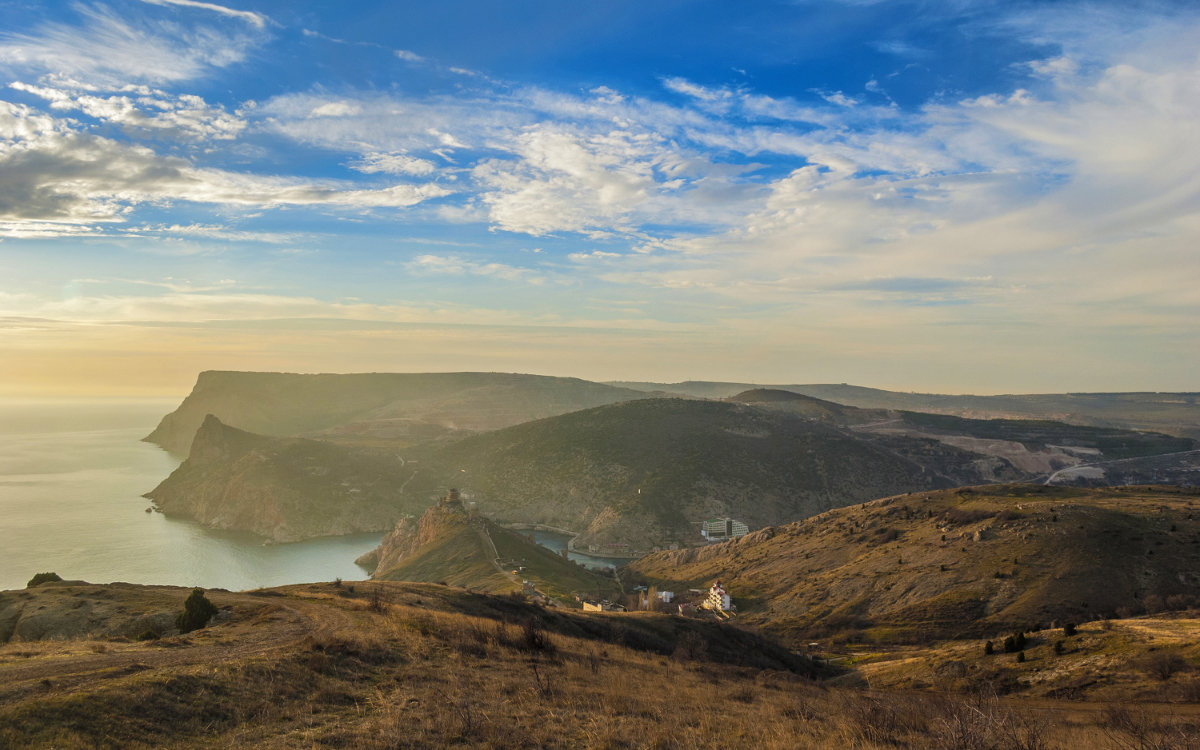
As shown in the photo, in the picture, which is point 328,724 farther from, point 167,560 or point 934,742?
point 167,560

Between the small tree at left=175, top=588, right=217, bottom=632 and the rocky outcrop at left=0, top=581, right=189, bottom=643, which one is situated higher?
the small tree at left=175, top=588, right=217, bottom=632

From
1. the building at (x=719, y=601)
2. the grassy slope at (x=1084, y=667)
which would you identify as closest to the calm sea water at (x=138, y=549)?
the building at (x=719, y=601)

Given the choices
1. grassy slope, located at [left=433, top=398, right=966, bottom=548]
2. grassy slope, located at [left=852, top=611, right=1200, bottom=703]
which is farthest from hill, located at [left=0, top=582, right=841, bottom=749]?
grassy slope, located at [left=433, top=398, right=966, bottom=548]

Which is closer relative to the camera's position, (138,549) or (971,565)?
(971,565)

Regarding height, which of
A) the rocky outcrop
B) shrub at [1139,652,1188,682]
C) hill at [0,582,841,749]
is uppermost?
hill at [0,582,841,749]

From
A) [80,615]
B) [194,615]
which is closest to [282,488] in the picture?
[80,615]

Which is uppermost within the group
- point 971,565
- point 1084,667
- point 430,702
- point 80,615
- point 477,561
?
point 430,702

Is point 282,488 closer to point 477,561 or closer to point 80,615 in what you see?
point 477,561

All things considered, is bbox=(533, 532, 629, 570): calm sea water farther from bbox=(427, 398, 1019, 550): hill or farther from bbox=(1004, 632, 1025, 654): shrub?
bbox=(1004, 632, 1025, 654): shrub
